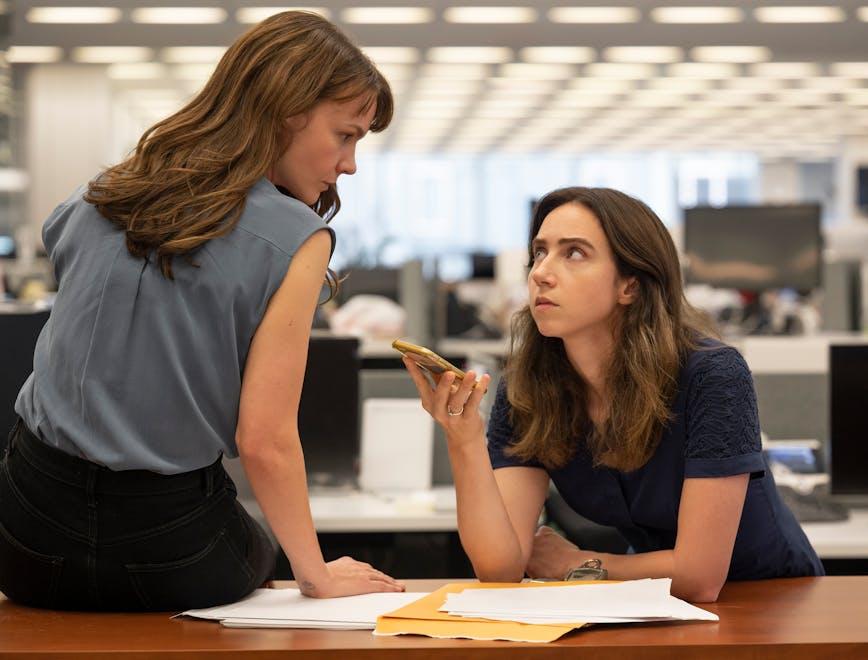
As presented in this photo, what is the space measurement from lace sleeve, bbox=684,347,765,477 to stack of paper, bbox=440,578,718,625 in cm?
18

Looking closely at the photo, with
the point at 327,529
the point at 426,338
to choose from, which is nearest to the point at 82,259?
the point at 327,529

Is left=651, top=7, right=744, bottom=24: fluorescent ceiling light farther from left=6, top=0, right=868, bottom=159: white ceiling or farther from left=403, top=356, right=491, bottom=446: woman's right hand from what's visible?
left=403, top=356, right=491, bottom=446: woman's right hand

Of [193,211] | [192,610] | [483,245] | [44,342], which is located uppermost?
[193,211]

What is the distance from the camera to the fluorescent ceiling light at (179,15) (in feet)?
25.5

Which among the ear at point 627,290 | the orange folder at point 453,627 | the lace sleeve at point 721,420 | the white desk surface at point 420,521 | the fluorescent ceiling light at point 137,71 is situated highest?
the fluorescent ceiling light at point 137,71

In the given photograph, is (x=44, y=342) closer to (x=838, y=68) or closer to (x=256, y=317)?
(x=256, y=317)

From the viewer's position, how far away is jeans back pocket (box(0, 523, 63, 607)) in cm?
127

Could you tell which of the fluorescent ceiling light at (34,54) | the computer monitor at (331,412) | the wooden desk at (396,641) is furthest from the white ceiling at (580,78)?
the wooden desk at (396,641)

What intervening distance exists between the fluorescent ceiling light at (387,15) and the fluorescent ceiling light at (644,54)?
1.50 metres

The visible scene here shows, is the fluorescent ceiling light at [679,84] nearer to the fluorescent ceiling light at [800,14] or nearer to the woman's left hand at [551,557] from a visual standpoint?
the fluorescent ceiling light at [800,14]

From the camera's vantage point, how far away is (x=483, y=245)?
18.9 m

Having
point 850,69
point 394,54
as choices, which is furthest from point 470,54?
point 850,69

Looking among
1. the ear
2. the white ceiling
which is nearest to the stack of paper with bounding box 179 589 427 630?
the ear

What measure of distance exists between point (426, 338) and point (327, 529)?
355 centimetres
